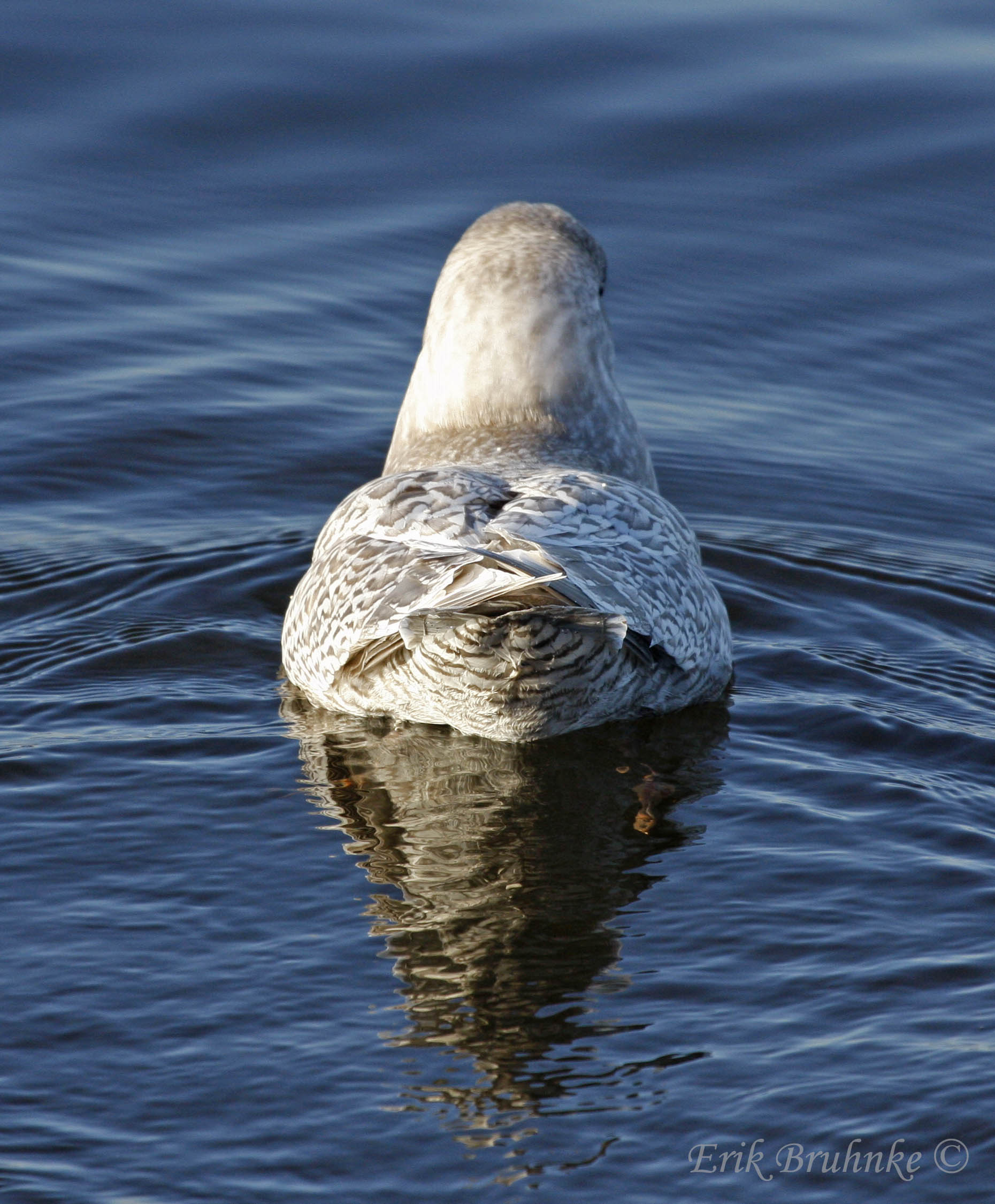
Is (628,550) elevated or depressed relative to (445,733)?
elevated

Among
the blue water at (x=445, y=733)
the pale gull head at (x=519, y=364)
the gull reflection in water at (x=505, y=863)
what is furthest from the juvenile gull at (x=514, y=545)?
the blue water at (x=445, y=733)

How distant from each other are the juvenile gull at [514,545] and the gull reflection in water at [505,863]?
0.13m

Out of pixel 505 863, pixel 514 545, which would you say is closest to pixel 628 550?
pixel 514 545

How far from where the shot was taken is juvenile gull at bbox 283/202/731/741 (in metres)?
5.72

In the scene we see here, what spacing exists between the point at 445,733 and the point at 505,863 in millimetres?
1006

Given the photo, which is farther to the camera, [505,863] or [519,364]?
[519,364]

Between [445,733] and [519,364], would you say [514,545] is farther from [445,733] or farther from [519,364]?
[519,364]

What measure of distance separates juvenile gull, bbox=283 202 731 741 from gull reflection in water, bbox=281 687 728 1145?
0.44 ft

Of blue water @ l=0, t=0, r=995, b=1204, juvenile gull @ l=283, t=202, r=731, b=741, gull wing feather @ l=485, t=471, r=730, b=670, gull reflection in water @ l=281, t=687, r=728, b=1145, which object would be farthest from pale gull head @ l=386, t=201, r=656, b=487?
gull reflection in water @ l=281, t=687, r=728, b=1145

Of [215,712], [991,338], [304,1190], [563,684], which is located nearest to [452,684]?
[563,684]

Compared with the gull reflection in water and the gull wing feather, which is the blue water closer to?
the gull reflection in water

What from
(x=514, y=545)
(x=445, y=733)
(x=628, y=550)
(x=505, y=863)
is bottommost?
(x=505, y=863)

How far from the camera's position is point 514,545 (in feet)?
18.3

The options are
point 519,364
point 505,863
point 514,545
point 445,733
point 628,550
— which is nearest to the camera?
point 514,545
